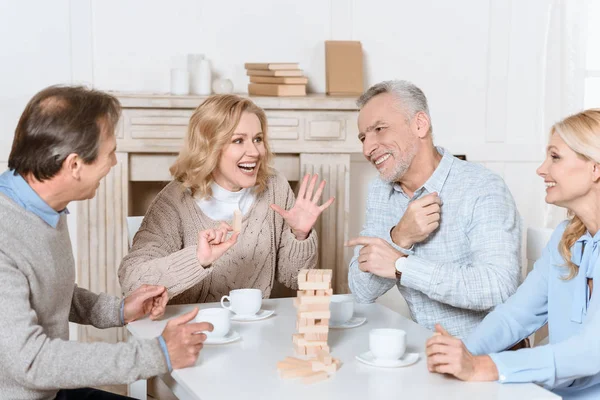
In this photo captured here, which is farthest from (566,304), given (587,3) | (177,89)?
(587,3)

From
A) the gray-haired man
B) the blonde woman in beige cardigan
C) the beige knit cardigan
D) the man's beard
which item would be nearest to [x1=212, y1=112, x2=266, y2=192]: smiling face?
the blonde woman in beige cardigan

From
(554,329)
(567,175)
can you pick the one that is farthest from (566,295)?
(567,175)

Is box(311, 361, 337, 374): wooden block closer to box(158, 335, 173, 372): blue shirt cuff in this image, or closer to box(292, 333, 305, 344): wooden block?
box(292, 333, 305, 344): wooden block

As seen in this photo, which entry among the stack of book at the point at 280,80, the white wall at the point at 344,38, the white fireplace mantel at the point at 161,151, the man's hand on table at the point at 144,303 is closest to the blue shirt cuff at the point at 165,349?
the man's hand on table at the point at 144,303

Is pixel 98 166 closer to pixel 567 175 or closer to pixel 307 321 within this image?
pixel 307 321

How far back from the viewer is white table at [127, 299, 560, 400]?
155cm

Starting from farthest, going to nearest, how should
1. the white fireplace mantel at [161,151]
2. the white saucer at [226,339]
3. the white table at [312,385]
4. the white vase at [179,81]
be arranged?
the white vase at [179,81] < the white fireplace mantel at [161,151] < the white saucer at [226,339] < the white table at [312,385]

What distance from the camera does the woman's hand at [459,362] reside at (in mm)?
1628

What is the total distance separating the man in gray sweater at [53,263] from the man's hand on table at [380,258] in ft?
2.12

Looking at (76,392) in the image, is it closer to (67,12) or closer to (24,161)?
(24,161)

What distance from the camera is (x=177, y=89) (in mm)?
3939

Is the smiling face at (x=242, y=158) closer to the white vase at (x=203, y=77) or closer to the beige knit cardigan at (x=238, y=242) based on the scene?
the beige knit cardigan at (x=238, y=242)

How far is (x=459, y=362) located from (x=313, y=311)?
13.6 inches

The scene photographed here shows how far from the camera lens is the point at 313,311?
178cm
